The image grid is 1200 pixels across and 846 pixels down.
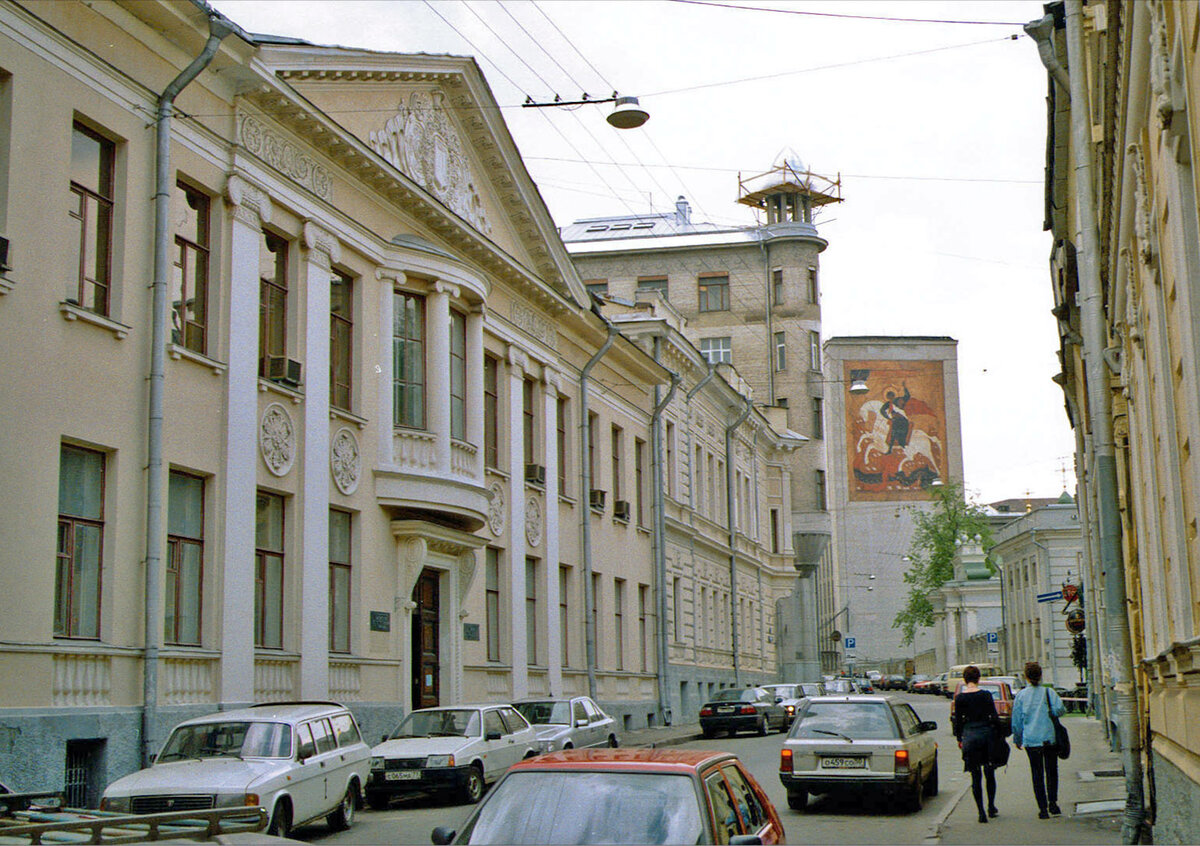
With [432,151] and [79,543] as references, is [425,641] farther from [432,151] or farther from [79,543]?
[79,543]

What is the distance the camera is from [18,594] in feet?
48.3

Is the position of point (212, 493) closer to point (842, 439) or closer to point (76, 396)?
point (76, 396)

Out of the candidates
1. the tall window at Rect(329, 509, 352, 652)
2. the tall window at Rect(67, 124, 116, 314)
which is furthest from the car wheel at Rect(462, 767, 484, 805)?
the tall window at Rect(67, 124, 116, 314)

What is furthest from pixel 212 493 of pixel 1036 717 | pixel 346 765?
pixel 1036 717

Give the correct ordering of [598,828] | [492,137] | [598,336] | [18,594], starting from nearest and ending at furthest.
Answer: [598,828] → [18,594] → [492,137] → [598,336]

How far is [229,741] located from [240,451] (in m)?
5.93

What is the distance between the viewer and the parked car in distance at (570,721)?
2128 centimetres

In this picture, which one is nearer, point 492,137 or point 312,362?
point 312,362

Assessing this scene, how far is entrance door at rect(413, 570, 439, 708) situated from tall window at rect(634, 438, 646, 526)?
13.6 metres

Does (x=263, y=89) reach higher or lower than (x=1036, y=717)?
higher

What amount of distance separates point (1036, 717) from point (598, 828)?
9.14 metres

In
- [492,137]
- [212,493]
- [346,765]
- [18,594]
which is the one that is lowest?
[346,765]

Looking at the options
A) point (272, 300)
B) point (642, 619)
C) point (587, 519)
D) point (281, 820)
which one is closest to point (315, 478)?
point (272, 300)

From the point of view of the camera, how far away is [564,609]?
3244 centimetres
